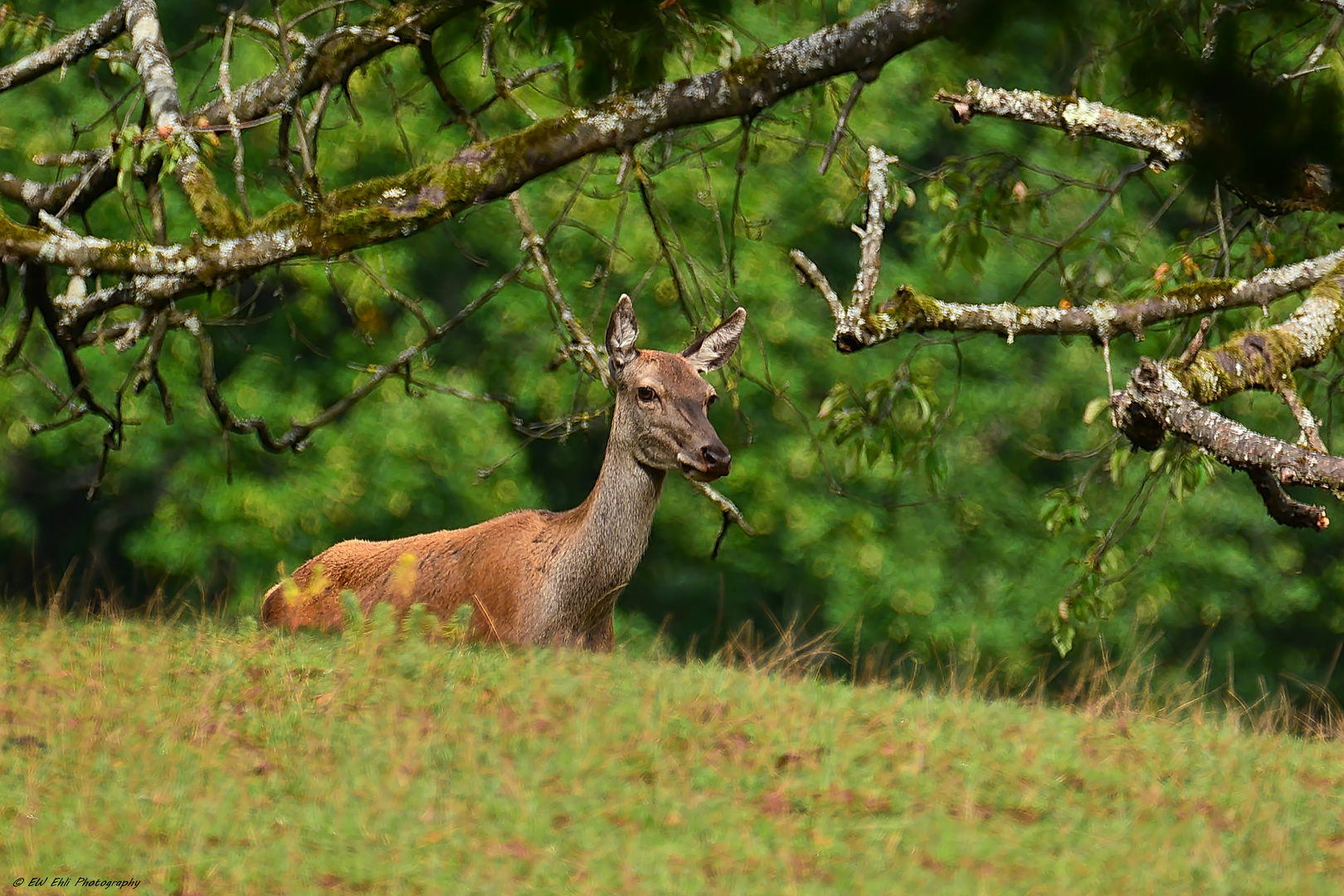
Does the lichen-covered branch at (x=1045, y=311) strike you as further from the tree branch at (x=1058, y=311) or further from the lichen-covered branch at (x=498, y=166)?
the lichen-covered branch at (x=498, y=166)

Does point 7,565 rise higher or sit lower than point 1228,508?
lower

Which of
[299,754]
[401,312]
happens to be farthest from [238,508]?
[299,754]

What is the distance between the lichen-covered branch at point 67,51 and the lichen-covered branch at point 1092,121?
445 centimetres

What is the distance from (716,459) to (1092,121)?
232cm

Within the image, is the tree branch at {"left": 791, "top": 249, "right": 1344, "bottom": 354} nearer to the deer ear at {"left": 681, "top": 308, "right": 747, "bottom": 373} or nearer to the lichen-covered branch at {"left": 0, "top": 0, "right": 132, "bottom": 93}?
the deer ear at {"left": 681, "top": 308, "right": 747, "bottom": 373}

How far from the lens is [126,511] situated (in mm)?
19297

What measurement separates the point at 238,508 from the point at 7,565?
3.97 m

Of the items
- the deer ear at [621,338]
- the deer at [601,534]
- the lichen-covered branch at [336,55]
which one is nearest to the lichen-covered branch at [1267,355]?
the deer at [601,534]

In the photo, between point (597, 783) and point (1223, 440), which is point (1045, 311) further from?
point (597, 783)

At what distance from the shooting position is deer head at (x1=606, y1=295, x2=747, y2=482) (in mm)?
8234

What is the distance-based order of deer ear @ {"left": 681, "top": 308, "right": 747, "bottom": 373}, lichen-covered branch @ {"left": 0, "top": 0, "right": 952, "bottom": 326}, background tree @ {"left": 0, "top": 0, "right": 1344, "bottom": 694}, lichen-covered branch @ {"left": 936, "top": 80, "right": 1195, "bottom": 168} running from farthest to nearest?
background tree @ {"left": 0, "top": 0, "right": 1344, "bottom": 694} → deer ear @ {"left": 681, "top": 308, "right": 747, "bottom": 373} → lichen-covered branch @ {"left": 936, "top": 80, "right": 1195, "bottom": 168} → lichen-covered branch @ {"left": 0, "top": 0, "right": 952, "bottom": 326}

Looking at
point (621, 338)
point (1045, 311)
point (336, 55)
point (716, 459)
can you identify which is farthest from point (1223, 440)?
point (336, 55)

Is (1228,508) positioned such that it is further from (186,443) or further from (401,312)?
(186,443)

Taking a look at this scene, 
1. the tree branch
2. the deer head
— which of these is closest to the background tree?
the deer head
